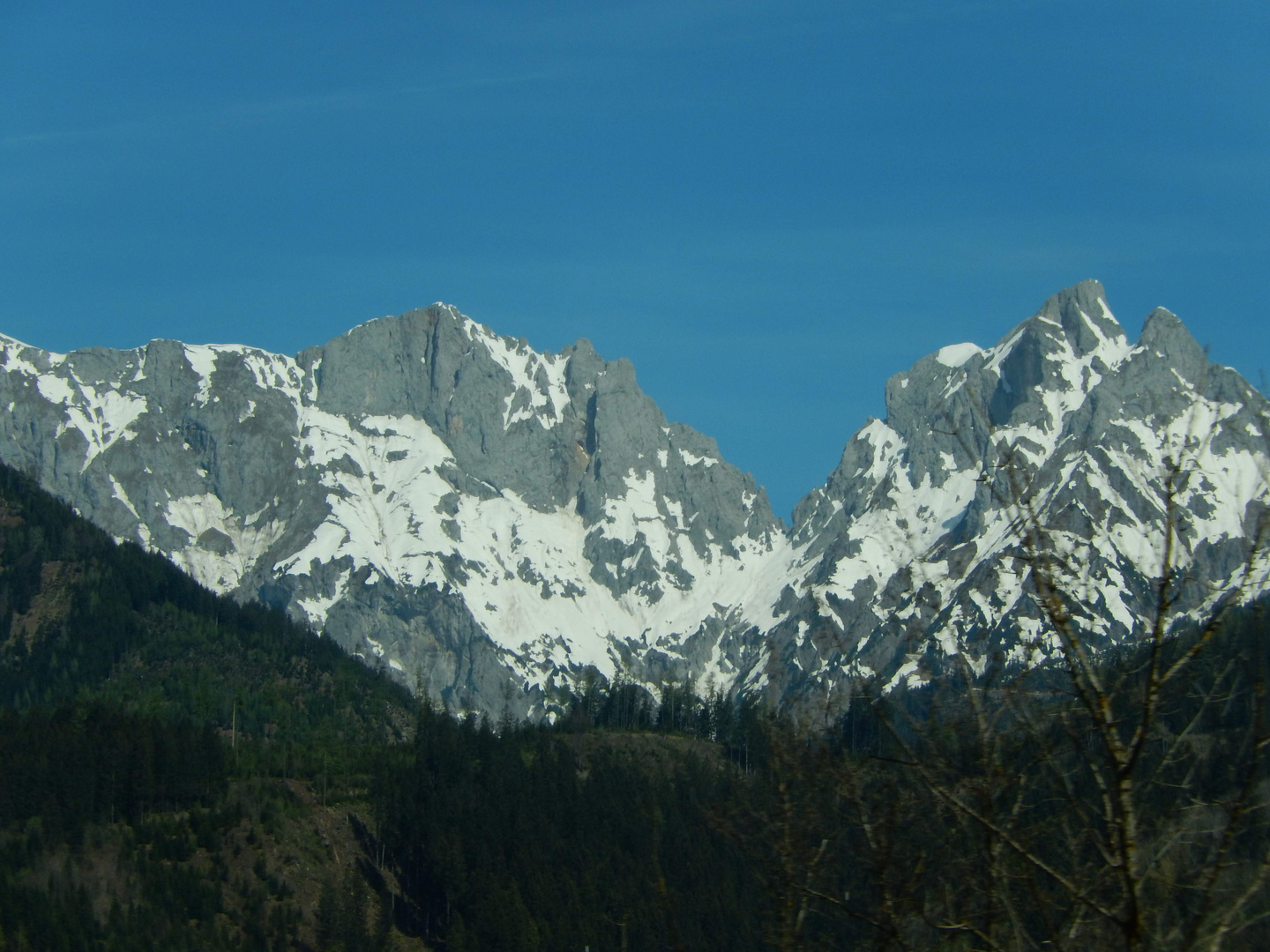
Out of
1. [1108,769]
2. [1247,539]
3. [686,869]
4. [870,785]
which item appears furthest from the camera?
[686,869]

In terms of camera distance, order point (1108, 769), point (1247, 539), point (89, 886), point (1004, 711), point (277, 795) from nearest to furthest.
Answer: point (1247, 539), point (1108, 769), point (1004, 711), point (89, 886), point (277, 795)

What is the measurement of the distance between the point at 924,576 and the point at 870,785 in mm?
4879

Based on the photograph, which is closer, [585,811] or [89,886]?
[89,886]

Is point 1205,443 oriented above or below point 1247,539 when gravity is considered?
above

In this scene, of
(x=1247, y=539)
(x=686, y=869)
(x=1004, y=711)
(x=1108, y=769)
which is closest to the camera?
(x=1247, y=539)

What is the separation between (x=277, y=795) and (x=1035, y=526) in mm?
143289

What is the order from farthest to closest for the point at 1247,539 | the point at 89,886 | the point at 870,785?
the point at 89,886
the point at 870,785
the point at 1247,539

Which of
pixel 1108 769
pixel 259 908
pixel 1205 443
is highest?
pixel 1205 443

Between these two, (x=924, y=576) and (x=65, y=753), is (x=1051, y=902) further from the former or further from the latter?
(x=65, y=753)

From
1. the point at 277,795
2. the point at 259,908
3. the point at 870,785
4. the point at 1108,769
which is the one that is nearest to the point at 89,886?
the point at 259,908

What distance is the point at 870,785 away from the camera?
885 inches

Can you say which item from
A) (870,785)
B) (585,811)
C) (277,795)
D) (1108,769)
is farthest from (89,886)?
(1108,769)

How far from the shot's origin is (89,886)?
12094cm

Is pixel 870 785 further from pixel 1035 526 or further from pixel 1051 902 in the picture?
pixel 1035 526
